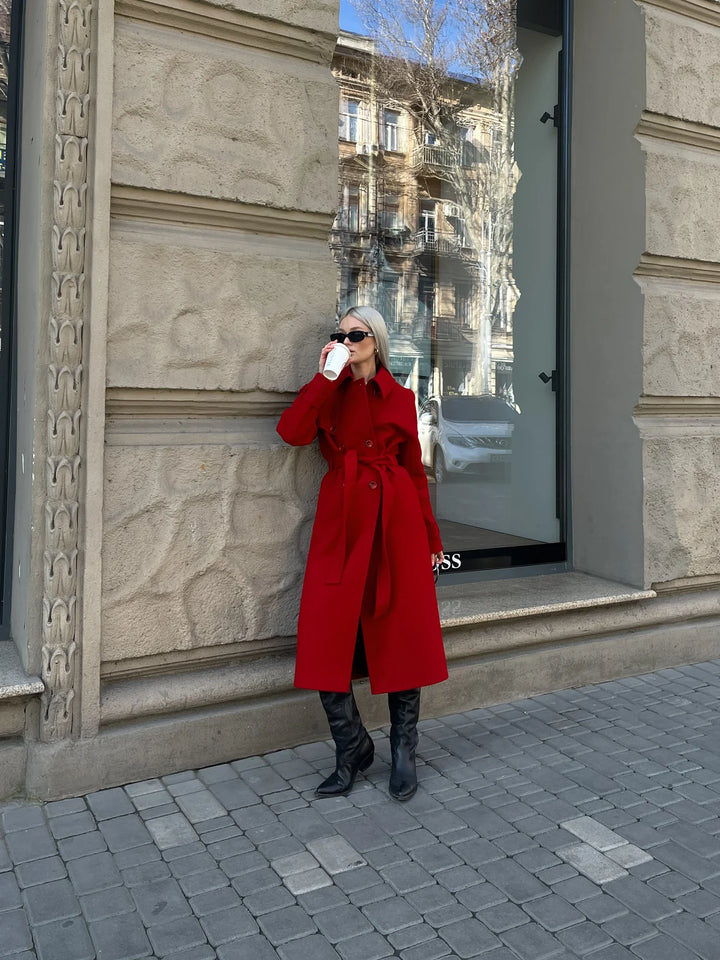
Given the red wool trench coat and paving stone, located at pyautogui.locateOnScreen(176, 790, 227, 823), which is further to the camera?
the red wool trench coat

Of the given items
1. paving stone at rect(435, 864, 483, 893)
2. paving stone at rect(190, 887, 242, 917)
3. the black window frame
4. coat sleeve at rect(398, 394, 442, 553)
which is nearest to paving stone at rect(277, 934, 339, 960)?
paving stone at rect(190, 887, 242, 917)

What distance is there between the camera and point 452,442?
516 centimetres

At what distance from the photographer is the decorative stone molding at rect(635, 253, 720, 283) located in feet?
15.9

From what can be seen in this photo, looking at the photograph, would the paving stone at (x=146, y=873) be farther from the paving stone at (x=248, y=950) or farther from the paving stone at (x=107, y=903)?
the paving stone at (x=248, y=950)

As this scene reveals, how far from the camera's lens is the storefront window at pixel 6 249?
3.57 metres

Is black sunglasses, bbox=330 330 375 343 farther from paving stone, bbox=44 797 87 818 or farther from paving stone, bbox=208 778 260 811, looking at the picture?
paving stone, bbox=44 797 87 818

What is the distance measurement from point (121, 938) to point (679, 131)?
475 centimetres

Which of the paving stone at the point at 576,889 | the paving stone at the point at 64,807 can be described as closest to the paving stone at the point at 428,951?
the paving stone at the point at 576,889

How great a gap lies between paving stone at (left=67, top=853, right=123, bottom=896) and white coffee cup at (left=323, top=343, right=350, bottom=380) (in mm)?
1769

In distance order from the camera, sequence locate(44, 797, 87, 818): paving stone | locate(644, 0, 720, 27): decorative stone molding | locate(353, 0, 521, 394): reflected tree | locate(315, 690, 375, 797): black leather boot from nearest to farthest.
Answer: locate(44, 797, 87, 818): paving stone
locate(315, 690, 375, 797): black leather boot
locate(644, 0, 720, 27): decorative stone molding
locate(353, 0, 521, 394): reflected tree

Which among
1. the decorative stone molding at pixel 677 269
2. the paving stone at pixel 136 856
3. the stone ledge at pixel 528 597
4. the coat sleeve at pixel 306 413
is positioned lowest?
the paving stone at pixel 136 856

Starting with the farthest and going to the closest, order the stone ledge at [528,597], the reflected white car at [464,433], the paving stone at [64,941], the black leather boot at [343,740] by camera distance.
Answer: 1. the reflected white car at [464,433]
2. the stone ledge at [528,597]
3. the black leather boot at [343,740]
4. the paving stone at [64,941]

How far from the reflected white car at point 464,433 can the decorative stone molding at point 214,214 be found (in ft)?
5.11

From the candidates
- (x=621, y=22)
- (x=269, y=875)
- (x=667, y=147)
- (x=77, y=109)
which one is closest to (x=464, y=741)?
(x=269, y=875)
